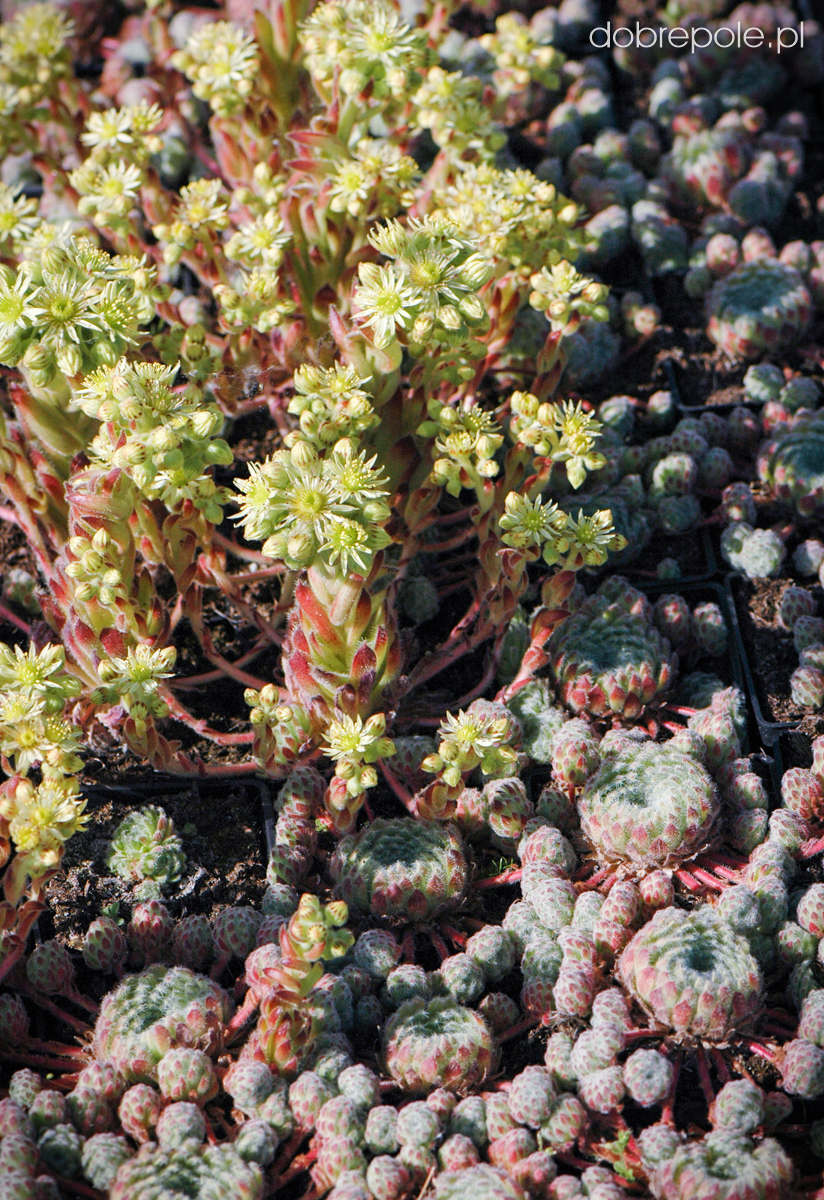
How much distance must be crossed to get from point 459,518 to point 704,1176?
152 cm

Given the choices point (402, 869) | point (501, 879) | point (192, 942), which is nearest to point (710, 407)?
point (501, 879)

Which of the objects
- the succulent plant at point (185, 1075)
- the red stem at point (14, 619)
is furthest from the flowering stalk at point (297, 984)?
the red stem at point (14, 619)

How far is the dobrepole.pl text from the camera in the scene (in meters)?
3.97

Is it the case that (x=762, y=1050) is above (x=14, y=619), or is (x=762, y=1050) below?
below

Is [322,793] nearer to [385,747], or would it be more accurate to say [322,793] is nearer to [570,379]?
[385,747]

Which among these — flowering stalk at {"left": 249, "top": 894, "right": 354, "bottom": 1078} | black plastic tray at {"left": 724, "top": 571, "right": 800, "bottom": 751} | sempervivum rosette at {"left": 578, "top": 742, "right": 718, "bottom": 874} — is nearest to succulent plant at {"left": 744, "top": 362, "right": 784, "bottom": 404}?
black plastic tray at {"left": 724, "top": 571, "right": 800, "bottom": 751}

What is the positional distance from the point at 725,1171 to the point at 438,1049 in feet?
1.61

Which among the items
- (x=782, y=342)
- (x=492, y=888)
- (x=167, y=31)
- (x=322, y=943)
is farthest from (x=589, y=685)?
(x=167, y=31)

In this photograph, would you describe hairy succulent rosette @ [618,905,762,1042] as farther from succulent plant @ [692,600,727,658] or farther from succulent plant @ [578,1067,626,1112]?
succulent plant @ [692,600,727,658]

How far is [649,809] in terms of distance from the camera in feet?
7.07

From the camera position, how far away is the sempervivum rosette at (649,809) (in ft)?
7.02

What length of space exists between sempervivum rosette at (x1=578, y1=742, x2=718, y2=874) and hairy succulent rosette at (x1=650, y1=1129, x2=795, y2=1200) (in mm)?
515

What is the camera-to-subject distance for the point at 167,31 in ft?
12.7

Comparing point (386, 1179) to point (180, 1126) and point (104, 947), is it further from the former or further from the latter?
point (104, 947)
